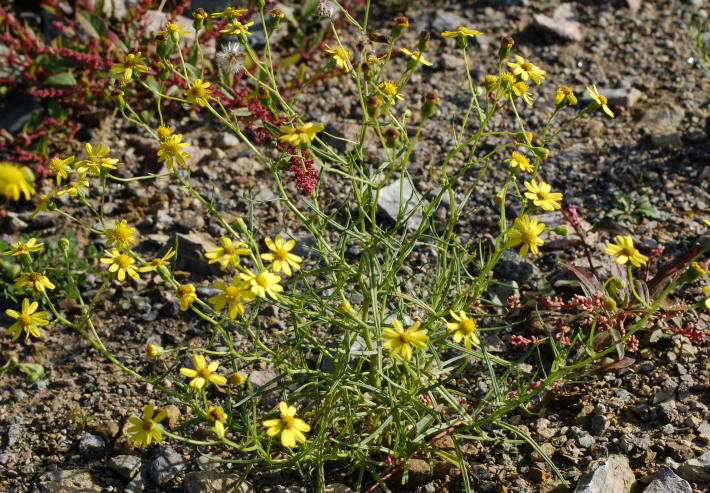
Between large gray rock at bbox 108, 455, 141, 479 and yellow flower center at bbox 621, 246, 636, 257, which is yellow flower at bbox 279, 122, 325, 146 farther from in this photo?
large gray rock at bbox 108, 455, 141, 479

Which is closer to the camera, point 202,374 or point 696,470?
point 202,374

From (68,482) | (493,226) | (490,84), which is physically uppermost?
(490,84)

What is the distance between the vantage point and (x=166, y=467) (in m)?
2.31

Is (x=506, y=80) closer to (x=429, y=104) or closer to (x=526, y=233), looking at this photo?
(x=429, y=104)

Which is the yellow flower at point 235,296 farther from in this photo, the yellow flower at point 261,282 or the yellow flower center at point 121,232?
the yellow flower center at point 121,232

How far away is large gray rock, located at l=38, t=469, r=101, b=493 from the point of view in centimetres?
225

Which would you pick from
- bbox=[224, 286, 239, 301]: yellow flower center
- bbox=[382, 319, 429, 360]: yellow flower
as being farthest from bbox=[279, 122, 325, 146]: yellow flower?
bbox=[382, 319, 429, 360]: yellow flower

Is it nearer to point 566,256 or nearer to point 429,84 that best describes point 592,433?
point 566,256

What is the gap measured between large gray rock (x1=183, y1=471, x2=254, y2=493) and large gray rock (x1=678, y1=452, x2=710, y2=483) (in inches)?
52.5

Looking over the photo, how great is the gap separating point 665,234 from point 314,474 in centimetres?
196

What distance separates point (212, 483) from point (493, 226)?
5.83 ft

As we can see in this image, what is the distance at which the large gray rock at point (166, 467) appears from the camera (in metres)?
2.28

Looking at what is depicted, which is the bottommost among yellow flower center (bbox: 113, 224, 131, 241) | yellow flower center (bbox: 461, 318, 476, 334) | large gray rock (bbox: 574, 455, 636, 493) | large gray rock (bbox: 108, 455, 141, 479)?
large gray rock (bbox: 108, 455, 141, 479)

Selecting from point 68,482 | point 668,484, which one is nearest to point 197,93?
point 68,482
